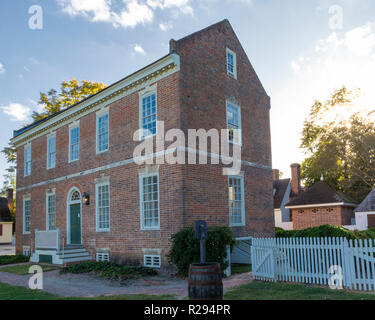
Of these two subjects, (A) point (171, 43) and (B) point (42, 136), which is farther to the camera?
(B) point (42, 136)

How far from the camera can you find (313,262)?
32.3 feet

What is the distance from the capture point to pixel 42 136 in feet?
69.3

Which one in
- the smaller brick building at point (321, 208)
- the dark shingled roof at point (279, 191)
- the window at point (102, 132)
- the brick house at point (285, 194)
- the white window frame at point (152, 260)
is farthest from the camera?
the dark shingled roof at point (279, 191)

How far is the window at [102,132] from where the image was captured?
16370 mm

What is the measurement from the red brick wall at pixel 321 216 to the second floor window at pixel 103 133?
18.6 meters

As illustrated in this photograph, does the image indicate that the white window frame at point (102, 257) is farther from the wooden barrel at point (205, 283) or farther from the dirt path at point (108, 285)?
the wooden barrel at point (205, 283)

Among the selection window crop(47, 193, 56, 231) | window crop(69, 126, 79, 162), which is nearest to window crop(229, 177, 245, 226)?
window crop(69, 126, 79, 162)

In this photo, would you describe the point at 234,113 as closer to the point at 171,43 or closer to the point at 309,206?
the point at 171,43

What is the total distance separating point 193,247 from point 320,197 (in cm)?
1983

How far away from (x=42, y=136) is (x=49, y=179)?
112 inches

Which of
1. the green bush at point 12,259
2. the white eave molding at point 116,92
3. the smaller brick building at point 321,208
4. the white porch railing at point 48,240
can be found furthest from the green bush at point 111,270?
the smaller brick building at point 321,208
